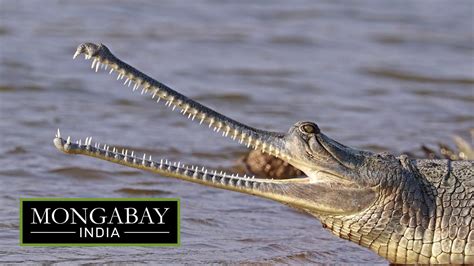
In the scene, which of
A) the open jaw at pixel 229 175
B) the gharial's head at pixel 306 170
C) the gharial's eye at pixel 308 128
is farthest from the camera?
the gharial's eye at pixel 308 128

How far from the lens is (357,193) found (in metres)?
5.91

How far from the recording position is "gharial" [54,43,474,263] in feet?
19.2

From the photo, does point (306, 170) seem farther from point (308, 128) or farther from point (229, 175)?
point (229, 175)

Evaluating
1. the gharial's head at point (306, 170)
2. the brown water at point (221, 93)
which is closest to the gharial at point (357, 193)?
the gharial's head at point (306, 170)

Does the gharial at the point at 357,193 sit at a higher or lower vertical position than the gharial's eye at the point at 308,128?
lower

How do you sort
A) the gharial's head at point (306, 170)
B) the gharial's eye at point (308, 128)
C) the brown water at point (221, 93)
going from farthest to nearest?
the brown water at point (221, 93) < the gharial's eye at point (308, 128) < the gharial's head at point (306, 170)

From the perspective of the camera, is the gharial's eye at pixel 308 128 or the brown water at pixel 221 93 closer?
the gharial's eye at pixel 308 128

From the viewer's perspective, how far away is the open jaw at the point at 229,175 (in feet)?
18.5

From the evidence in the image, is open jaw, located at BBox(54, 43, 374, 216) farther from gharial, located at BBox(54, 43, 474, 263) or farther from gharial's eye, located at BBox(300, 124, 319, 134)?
gharial's eye, located at BBox(300, 124, 319, 134)

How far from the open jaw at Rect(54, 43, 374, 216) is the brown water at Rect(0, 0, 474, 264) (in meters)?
0.75

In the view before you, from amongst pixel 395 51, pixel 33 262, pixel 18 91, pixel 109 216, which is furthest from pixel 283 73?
pixel 33 262

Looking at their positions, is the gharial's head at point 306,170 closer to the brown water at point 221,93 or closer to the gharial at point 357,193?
the gharial at point 357,193

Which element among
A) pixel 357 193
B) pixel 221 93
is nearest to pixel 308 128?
pixel 357 193

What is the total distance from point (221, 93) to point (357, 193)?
18.6ft
